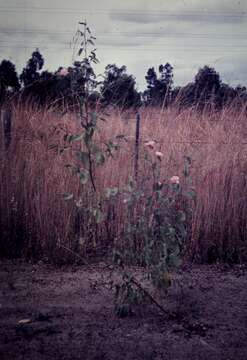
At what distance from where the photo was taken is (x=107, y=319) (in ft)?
8.41

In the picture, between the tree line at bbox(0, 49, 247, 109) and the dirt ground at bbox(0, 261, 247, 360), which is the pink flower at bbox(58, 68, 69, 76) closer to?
the tree line at bbox(0, 49, 247, 109)

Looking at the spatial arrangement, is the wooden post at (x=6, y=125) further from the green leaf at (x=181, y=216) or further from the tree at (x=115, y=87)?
the green leaf at (x=181, y=216)

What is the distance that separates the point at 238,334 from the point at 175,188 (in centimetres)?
100

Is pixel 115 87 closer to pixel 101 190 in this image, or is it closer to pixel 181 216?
pixel 101 190

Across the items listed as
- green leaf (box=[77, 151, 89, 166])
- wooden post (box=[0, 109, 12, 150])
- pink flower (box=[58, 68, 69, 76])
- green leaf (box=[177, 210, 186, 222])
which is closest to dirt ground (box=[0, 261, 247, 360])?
green leaf (box=[177, 210, 186, 222])

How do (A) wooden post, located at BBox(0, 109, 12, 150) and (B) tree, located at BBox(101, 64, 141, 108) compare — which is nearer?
(B) tree, located at BBox(101, 64, 141, 108)

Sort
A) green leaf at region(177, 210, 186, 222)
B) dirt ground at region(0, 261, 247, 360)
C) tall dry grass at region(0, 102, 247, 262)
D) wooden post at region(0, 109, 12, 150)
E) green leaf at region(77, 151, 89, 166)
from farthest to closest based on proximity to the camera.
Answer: wooden post at region(0, 109, 12, 150)
tall dry grass at region(0, 102, 247, 262)
green leaf at region(177, 210, 186, 222)
green leaf at region(77, 151, 89, 166)
dirt ground at region(0, 261, 247, 360)

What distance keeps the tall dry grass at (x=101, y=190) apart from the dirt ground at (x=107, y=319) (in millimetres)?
330

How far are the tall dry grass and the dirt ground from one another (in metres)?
0.33

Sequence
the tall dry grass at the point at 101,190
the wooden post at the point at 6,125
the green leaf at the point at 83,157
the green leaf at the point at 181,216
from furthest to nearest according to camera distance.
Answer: the wooden post at the point at 6,125
the tall dry grass at the point at 101,190
the green leaf at the point at 181,216
the green leaf at the point at 83,157

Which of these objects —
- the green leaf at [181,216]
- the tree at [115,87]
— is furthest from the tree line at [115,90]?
the green leaf at [181,216]

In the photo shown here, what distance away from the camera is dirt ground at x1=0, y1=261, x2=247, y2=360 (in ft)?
7.30

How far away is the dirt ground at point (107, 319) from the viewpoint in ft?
7.30

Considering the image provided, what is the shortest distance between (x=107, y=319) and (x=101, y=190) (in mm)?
1626
